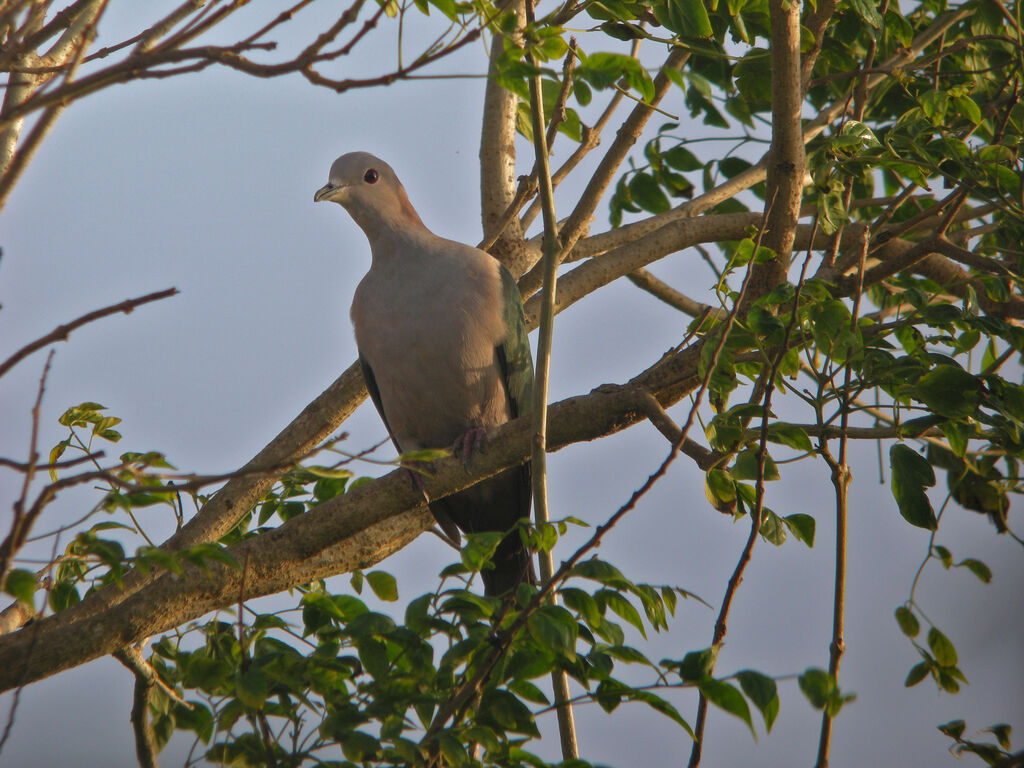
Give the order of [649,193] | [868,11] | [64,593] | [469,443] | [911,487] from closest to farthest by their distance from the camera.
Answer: [911,487], [64,593], [868,11], [469,443], [649,193]

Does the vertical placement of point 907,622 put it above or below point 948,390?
below

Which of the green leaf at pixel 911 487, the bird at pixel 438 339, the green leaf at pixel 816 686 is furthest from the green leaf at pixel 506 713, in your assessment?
the bird at pixel 438 339

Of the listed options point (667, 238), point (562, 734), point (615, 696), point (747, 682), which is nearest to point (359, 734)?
point (615, 696)

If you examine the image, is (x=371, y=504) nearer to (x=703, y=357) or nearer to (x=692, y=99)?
(x=703, y=357)

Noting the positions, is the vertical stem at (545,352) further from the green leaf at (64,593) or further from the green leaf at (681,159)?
the green leaf at (681,159)

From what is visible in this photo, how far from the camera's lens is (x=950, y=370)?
2377 millimetres

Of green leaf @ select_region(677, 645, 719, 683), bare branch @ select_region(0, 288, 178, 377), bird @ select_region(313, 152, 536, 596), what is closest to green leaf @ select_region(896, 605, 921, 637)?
green leaf @ select_region(677, 645, 719, 683)

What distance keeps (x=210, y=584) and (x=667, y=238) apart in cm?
235

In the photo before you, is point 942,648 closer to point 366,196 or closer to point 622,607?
point 622,607

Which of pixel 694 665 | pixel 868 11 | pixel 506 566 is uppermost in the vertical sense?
pixel 868 11

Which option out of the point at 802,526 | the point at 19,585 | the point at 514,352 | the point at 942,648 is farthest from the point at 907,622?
the point at 19,585

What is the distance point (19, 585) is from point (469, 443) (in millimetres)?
2311

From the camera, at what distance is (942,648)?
2.71 meters

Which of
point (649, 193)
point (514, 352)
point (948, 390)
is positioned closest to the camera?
point (948, 390)
